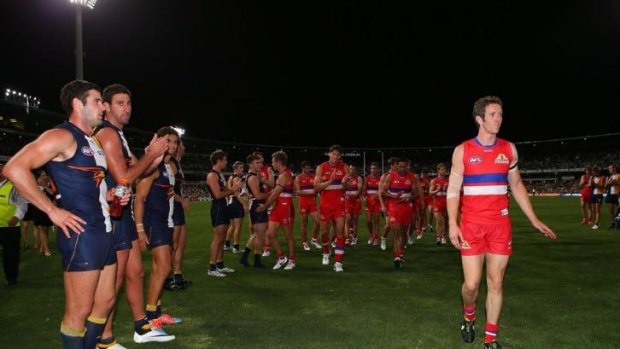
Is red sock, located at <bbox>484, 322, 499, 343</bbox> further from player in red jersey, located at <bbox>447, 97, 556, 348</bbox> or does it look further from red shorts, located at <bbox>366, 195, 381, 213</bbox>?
red shorts, located at <bbox>366, 195, 381, 213</bbox>

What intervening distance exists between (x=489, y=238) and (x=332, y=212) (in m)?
5.98

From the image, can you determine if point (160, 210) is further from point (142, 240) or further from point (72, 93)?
point (72, 93)

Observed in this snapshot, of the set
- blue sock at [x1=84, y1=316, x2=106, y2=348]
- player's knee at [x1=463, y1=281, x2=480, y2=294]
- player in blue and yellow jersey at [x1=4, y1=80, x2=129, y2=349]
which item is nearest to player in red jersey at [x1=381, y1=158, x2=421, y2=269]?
player's knee at [x1=463, y1=281, x2=480, y2=294]

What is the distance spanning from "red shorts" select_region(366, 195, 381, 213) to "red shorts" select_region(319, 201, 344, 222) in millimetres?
4587

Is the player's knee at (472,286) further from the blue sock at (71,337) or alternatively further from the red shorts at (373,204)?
the red shorts at (373,204)

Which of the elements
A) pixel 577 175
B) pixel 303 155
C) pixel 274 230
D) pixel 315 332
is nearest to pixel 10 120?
pixel 303 155

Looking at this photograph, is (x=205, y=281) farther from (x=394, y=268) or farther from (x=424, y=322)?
(x=424, y=322)

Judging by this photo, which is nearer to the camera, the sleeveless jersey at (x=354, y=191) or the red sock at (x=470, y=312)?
the red sock at (x=470, y=312)

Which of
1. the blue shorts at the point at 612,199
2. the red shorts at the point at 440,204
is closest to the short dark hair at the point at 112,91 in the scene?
the red shorts at the point at 440,204

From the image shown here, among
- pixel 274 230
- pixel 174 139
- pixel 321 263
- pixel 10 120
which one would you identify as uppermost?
pixel 10 120

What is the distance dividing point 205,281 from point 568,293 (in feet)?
21.6

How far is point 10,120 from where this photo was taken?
63.5 m

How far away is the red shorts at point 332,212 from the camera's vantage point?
11.0 metres

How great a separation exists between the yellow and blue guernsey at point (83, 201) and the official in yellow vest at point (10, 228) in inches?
258
